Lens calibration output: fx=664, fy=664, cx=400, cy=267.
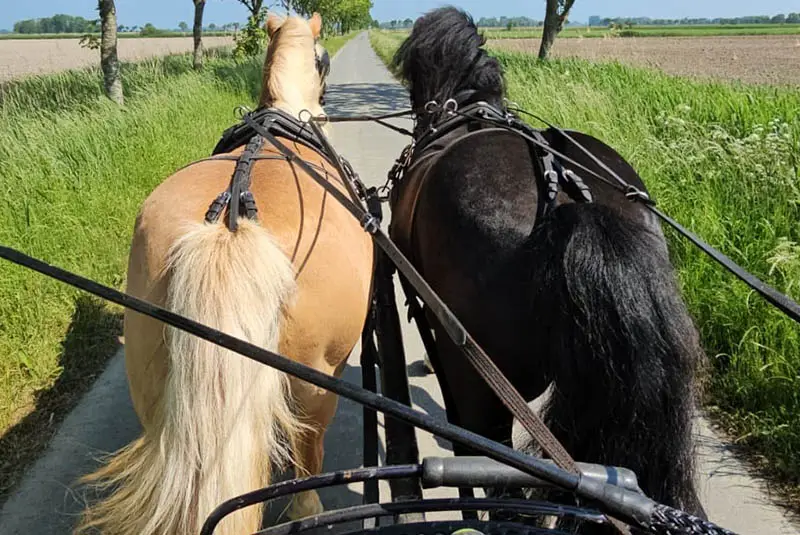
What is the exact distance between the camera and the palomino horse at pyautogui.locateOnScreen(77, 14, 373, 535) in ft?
5.65

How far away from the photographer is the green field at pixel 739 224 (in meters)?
3.35

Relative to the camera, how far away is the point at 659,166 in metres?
5.66

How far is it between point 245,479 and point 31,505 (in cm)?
171

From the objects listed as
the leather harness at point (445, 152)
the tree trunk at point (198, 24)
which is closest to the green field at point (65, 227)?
the leather harness at point (445, 152)

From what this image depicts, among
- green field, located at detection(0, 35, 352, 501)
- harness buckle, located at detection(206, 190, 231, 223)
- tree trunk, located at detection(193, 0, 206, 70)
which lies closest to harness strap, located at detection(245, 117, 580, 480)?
harness buckle, located at detection(206, 190, 231, 223)

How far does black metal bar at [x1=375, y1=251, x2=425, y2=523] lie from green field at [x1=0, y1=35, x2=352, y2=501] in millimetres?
1888

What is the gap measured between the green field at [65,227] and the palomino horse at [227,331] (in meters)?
1.69

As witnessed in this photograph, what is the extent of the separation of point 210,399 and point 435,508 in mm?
739

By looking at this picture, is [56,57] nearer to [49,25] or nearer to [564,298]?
[564,298]

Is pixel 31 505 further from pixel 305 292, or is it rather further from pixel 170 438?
pixel 305 292

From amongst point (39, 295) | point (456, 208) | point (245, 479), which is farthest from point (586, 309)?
point (39, 295)

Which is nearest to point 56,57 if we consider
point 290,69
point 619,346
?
point 290,69

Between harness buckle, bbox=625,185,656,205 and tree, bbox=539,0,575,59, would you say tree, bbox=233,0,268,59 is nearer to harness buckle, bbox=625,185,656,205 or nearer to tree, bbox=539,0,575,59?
tree, bbox=539,0,575,59

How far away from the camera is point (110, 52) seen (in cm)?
913
